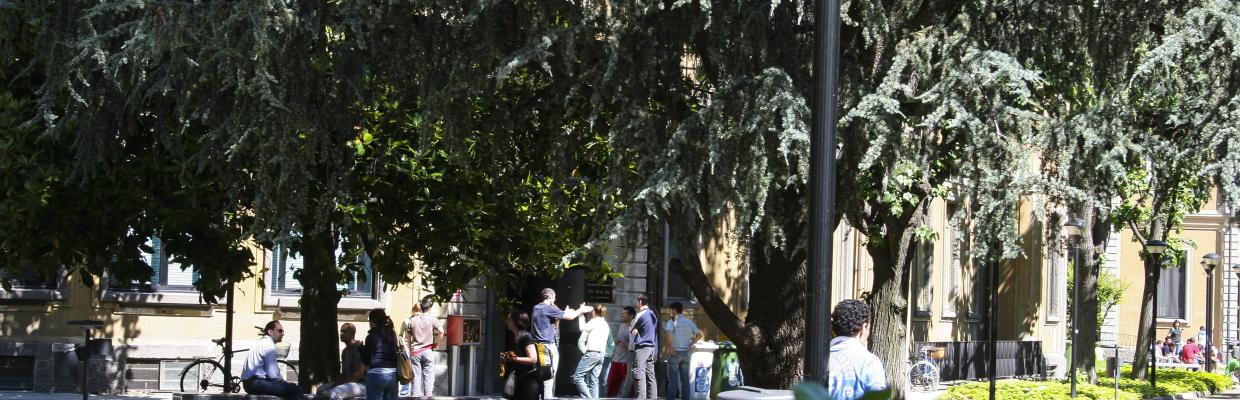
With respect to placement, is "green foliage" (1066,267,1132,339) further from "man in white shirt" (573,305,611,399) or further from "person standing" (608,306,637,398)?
"man in white shirt" (573,305,611,399)

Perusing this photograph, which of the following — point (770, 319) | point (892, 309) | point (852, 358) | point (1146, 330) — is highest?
point (892, 309)

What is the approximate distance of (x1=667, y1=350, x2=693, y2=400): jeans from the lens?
2266 centimetres

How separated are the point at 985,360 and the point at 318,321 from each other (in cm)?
2061

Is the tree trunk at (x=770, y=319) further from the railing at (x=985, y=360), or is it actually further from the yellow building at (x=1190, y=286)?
the yellow building at (x=1190, y=286)

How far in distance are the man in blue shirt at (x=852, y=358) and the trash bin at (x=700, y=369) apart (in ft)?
45.4

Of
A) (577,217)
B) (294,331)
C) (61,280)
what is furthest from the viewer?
(294,331)

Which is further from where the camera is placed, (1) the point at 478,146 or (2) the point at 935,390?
(2) the point at 935,390

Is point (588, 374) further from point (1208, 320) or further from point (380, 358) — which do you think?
point (1208, 320)

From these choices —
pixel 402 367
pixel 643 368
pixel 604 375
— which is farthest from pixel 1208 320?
pixel 402 367

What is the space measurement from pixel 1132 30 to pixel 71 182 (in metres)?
9.10

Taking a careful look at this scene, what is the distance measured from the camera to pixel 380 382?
1608 centimetres

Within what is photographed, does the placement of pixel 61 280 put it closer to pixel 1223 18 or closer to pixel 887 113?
pixel 887 113

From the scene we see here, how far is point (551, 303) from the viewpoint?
18.9m

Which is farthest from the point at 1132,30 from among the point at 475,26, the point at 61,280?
the point at 61,280
